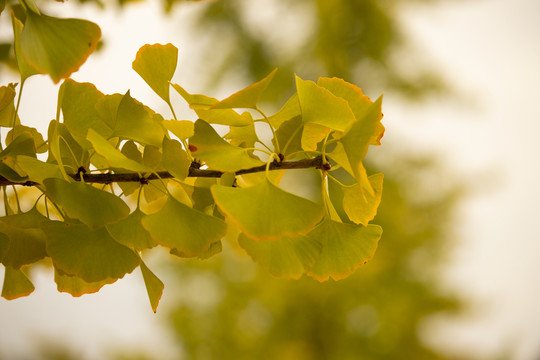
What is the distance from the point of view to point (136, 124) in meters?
0.15

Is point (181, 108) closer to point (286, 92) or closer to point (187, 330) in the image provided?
point (286, 92)

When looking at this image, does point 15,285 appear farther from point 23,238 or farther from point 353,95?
point 353,95

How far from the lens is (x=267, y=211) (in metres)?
0.13

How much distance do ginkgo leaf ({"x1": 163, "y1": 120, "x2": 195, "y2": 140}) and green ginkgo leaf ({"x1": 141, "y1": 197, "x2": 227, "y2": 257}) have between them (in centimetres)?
2

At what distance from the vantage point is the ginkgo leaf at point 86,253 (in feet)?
0.48

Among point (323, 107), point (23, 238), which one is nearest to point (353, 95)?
point (323, 107)

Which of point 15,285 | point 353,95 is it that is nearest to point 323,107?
point 353,95

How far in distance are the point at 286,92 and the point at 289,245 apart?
127cm

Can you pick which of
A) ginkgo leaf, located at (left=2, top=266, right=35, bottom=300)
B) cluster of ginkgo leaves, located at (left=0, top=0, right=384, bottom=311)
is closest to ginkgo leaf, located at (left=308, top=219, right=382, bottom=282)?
cluster of ginkgo leaves, located at (left=0, top=0, right=384, bottom=311)

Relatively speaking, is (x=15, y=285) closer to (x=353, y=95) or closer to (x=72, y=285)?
(x=72, y=285)

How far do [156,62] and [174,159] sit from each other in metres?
0.04

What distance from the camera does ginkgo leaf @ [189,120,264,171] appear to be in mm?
142

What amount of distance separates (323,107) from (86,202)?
0.08 m

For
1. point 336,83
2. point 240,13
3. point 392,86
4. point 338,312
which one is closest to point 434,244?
point 338,312
